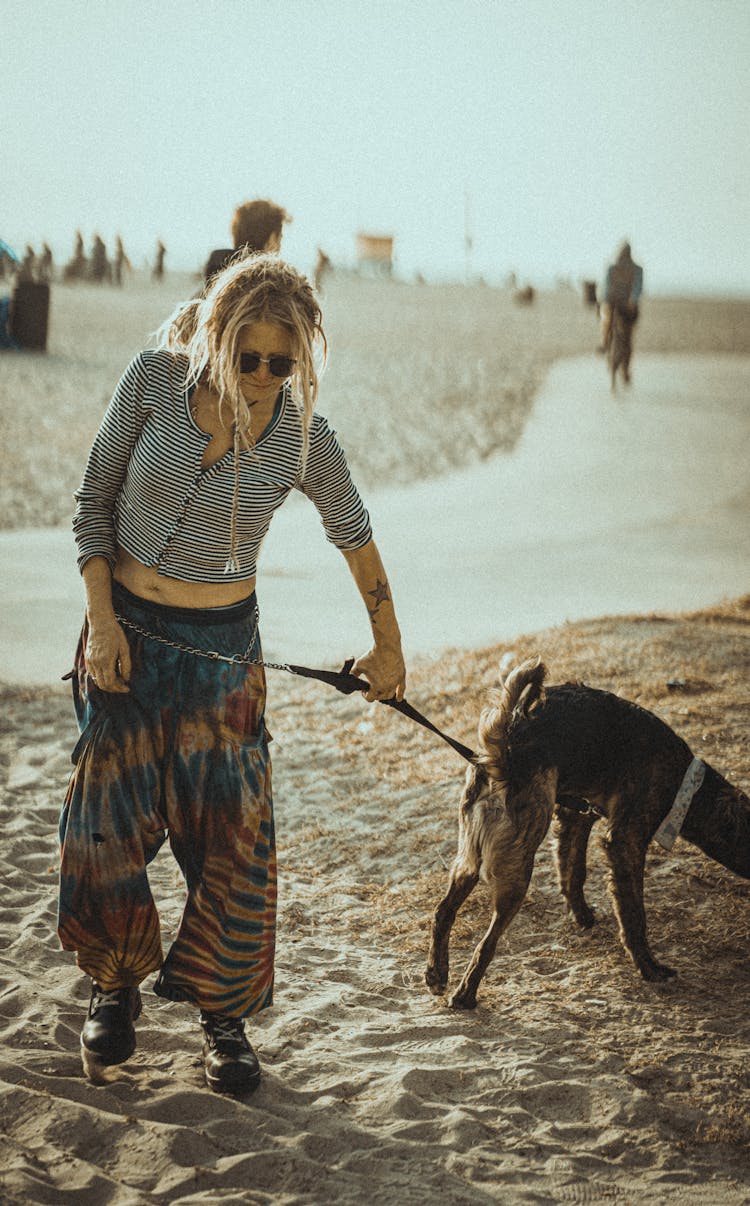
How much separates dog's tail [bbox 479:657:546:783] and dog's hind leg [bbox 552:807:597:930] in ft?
2.32

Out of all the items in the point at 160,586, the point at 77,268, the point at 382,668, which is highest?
the point at 77,268

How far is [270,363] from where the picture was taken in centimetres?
270

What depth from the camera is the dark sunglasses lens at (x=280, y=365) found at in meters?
2.69

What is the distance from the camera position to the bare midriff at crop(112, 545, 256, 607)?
2859 mm

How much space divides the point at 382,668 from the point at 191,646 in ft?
1.91

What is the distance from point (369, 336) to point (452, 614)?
20.4 meters

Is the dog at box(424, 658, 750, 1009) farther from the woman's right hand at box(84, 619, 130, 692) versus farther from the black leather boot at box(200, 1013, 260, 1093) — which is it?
the woman's right hand at box(84, 619, 130, 692)

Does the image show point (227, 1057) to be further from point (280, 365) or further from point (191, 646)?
point (280, 365)

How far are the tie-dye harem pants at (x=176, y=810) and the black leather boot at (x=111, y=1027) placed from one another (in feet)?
0.18

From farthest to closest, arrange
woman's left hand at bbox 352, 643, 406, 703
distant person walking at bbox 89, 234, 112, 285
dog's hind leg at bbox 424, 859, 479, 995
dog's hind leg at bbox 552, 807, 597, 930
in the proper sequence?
1. distant person walking at bbox 89, 234, 112, 285
2. dog's hind leg at bbox 552, 807, 597, 930
3. dog's hind leg at bbox 424, 859, 479, 995
4. woman's left hand at bbox 352, 643, 406, 703

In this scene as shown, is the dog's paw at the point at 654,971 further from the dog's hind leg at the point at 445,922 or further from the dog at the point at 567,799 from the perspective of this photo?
the dog's hind leg at the point at 445,922

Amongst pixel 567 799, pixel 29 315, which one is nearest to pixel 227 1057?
pixel 567 799

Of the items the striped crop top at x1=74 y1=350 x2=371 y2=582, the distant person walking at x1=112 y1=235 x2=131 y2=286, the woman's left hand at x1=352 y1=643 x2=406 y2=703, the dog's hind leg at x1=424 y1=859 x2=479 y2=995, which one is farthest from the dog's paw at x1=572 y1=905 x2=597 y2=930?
the distant person walking at x1=112 y1=235 x2=131 y2=286

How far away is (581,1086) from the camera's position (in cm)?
321
